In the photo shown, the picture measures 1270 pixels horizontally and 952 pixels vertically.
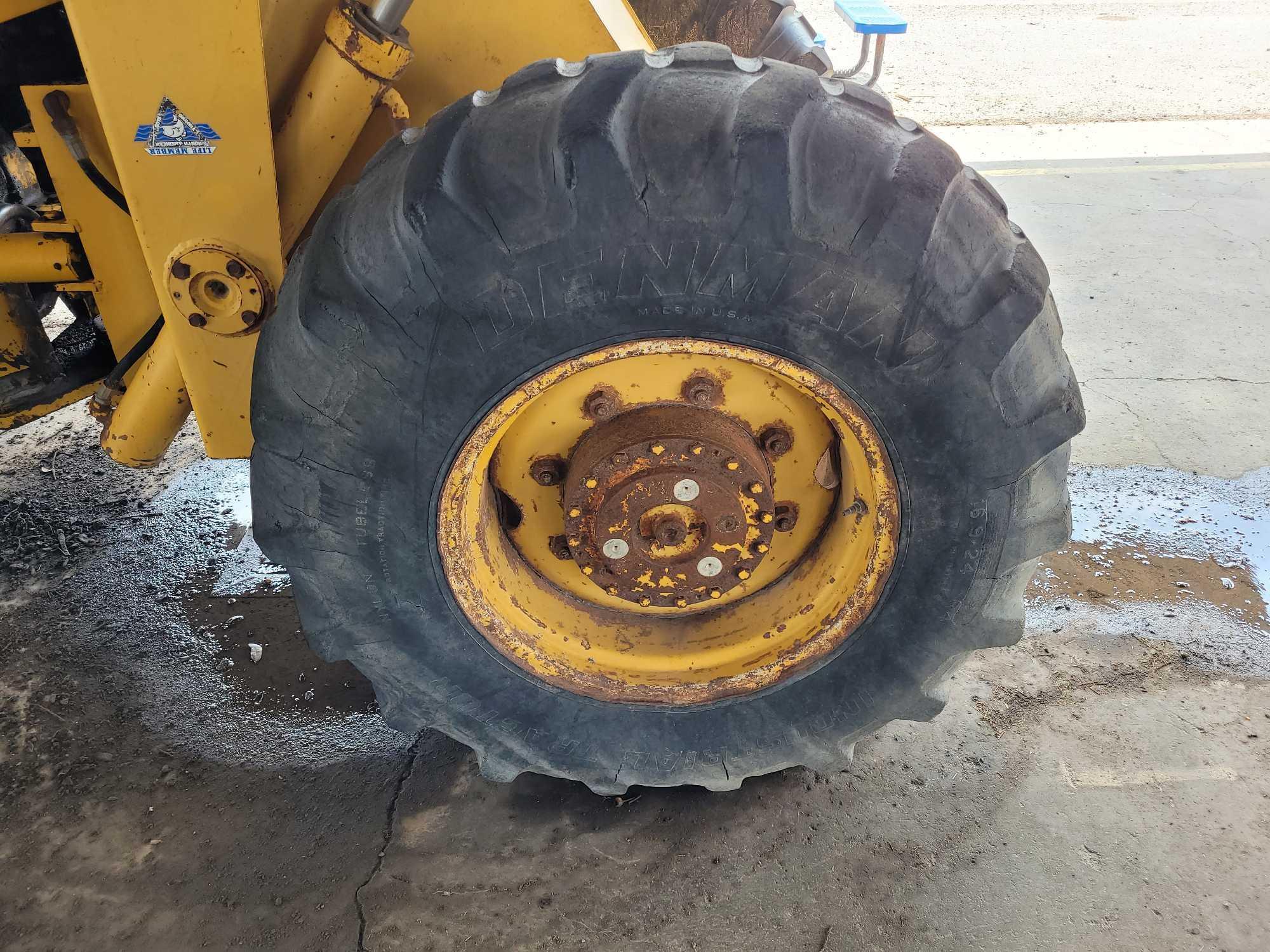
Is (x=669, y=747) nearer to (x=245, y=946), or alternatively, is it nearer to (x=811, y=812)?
(x=811, y=812)

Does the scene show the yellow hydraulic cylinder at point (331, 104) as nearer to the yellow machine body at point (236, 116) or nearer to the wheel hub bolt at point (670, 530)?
the yellow machine body at point (236, 116)

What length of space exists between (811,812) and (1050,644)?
105 cm

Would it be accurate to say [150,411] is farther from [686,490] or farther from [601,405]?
[686,490]

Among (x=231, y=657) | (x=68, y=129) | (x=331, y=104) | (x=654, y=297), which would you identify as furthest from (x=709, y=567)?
(x=68, y=129)

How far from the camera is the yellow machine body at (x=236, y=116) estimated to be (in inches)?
66.8

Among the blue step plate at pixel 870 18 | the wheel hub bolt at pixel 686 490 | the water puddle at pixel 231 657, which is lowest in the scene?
the water puddle at pixel 231 657

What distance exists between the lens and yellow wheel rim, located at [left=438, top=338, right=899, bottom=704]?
187 cm

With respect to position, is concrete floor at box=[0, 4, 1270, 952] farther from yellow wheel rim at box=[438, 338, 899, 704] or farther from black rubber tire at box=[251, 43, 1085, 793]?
black rubber tire at box=[251, 43, 1085, 793]

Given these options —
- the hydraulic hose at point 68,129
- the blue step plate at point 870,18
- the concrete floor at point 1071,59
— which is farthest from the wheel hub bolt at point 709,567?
the concrete floor at point 1071,59

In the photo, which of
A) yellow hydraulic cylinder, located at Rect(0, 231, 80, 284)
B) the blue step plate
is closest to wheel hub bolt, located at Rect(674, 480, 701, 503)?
yellow hydraulic cylinder, located at Rect(0, 231, 80, 284)

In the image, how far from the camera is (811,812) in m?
2.28

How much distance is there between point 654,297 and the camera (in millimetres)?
1562

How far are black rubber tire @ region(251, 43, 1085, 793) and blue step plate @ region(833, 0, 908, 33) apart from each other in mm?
5731

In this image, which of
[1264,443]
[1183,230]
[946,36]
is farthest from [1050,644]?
[946,36]
